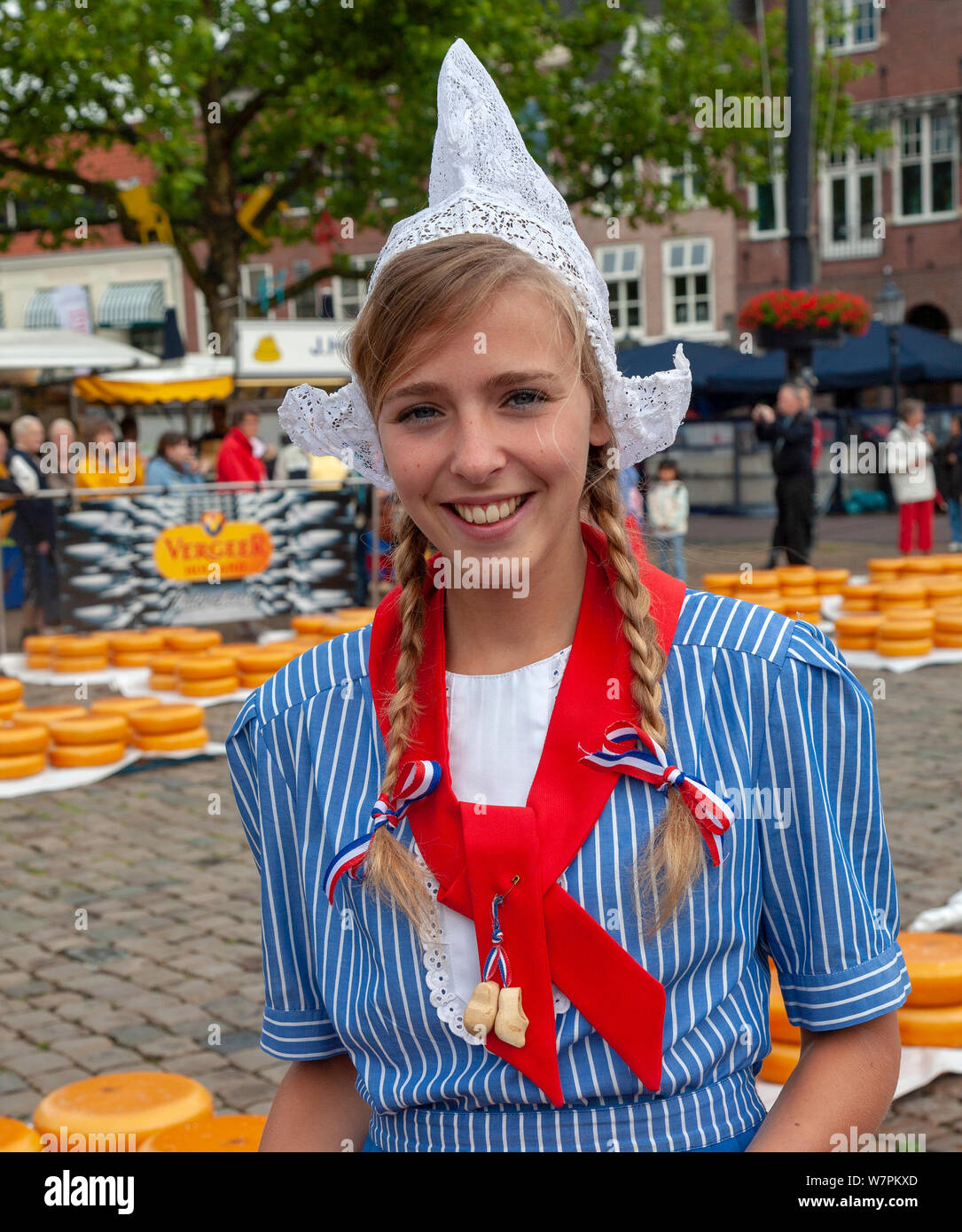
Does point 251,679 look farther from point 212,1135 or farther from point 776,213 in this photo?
point 776,213

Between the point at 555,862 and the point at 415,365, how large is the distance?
59cm

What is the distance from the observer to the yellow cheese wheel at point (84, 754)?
26.6ft

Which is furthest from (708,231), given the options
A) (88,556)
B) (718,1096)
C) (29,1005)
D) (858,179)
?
(718,1096)

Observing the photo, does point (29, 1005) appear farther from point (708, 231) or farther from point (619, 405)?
point (708, 231)

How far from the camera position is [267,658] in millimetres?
9633

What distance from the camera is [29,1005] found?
15.8 ft

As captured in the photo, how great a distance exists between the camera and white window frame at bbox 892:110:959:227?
3622 cm

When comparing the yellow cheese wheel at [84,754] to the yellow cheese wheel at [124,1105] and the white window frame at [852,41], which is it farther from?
the white window frame at [852,41]

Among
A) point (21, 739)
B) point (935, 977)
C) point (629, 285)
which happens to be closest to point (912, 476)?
point (21, 739)

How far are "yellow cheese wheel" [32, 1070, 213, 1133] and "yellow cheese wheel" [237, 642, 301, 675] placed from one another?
19.6 ft

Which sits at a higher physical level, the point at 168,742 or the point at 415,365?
the point at 415,365

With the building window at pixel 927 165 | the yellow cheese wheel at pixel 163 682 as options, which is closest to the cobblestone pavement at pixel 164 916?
the yellow cheese wheel at pixel 163 682

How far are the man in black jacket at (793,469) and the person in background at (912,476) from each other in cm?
204
